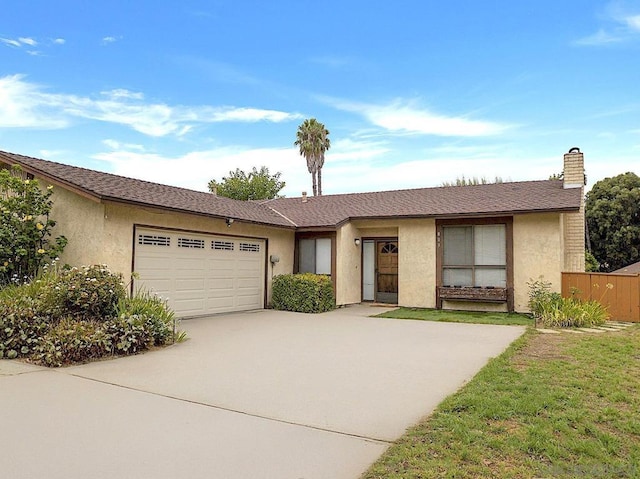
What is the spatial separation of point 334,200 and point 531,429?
15.2 meters

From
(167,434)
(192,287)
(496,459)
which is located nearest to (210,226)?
(192,287)

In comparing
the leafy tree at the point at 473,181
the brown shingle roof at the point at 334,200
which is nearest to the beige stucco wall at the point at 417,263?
the brown shingle roof at the point at 334,200

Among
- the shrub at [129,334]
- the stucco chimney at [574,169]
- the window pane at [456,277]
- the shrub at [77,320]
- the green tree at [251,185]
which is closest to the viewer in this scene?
the shrub at [77,320]

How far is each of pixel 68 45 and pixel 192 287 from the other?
27.0 ft

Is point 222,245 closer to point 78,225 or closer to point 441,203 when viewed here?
point 78,225

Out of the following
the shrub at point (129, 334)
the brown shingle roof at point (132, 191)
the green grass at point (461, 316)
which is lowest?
the green grass at point (461, 316)

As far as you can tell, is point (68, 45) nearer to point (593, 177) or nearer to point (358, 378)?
point (358, 378)

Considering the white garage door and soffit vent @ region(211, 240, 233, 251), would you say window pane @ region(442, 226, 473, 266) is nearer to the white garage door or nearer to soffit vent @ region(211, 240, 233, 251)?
the white garage door

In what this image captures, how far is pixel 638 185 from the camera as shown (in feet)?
94.4

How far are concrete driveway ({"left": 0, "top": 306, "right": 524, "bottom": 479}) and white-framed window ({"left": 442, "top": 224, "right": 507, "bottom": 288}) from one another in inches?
204

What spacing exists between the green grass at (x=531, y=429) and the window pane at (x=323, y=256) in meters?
9.01

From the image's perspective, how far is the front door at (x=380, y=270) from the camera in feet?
51.3

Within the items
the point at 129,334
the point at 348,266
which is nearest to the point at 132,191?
the point at 129,334

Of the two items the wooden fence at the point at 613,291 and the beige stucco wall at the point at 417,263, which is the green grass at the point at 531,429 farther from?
the beige stucco wall at the point at 417,263
